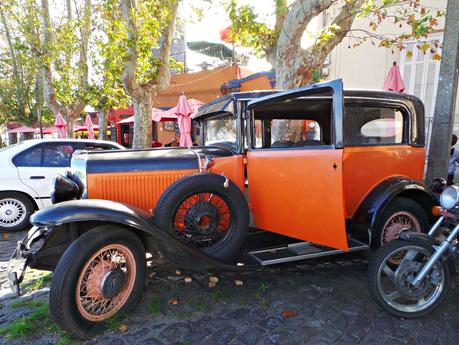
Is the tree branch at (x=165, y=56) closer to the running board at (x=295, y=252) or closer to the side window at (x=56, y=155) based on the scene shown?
the side window at (x=56, y=155)

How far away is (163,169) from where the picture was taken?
10.9 ft

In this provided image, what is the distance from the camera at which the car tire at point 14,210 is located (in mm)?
5430

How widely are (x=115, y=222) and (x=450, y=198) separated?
9.19ft

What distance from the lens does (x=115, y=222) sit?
2.62m

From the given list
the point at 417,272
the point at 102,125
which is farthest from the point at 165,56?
the point at 417,272

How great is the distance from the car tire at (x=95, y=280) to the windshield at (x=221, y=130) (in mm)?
1589

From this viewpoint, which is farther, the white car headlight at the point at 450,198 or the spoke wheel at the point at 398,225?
the spoke wheel at the point at 398,225

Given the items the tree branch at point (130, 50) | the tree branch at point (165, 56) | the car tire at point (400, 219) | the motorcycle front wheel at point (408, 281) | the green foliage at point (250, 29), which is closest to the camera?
the motorcycle front wheel at point (408, 281)

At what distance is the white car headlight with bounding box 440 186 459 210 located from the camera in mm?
2691

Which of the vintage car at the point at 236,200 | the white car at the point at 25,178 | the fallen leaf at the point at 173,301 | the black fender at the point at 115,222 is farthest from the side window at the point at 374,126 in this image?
the white car at the point at 25,178

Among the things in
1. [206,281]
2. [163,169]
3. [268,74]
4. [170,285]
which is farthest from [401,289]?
[268,74]

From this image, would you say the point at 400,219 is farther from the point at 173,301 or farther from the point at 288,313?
the point at 173,301

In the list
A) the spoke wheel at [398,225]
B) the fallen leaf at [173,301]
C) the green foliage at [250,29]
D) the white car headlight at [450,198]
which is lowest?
the fallen leaf at [173,301]

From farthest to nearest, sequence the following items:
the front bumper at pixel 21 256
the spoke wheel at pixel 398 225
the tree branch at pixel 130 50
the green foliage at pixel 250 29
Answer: the tree branch at pixel 130 50, the green foliage at pixel 250 29, the spoke wheel at pixel 398 225, the front bumper at pixel 21 256
